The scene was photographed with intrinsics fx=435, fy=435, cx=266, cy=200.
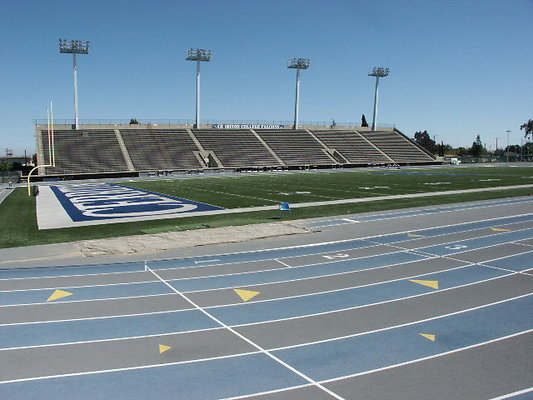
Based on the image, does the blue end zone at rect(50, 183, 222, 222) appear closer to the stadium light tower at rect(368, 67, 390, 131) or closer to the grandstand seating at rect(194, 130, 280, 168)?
the grandstand seating at rect(194, 130, 280, 168)

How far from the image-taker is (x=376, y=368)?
6.20 meters

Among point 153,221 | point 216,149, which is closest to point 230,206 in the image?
point 153,221

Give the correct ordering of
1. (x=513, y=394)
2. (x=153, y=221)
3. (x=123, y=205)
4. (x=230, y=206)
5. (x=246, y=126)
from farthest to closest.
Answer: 1. (x=246, y=126)
2. (x=123, y=205)
3. (x=230, y=206)
4. (x=153, y=221)
5. (x=513, y=394)

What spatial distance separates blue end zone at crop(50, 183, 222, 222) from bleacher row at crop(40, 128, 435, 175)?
87.1ft

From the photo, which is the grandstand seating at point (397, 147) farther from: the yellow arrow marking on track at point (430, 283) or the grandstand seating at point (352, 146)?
the yellow arrow marking on track at point (430, 283)

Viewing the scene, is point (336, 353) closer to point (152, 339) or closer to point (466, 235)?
point (152, 339)

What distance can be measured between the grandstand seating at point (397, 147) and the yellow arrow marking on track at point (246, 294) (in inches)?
2825

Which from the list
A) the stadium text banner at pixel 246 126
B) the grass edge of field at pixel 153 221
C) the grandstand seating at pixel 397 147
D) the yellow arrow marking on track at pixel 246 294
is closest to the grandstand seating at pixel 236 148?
the stadium text banner at pixel 246 126

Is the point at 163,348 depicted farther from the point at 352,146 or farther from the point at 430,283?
the point at 352,146

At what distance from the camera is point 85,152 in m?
57.7

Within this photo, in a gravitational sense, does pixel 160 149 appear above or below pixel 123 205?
above

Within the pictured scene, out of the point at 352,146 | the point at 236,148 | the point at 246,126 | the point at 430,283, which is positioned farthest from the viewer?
the point at 246,126

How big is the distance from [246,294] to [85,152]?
5437 centimetres

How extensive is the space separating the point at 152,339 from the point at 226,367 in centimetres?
163
